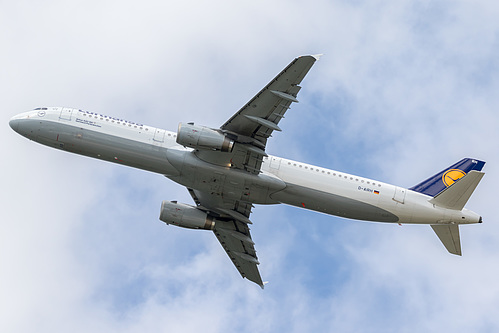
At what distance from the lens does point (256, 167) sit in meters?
54.6

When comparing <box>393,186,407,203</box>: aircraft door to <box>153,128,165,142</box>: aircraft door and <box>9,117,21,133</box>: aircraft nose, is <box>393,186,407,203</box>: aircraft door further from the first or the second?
<box>9,117,21,133</box>: aircraft nose

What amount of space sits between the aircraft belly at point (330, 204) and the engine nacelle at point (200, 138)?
21.7ft

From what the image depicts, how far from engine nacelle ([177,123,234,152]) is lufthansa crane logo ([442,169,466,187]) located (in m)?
19.2

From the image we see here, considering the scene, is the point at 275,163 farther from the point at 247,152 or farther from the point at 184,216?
the point at 184,216

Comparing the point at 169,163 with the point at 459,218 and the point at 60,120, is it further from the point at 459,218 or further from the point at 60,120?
the point at 459,218

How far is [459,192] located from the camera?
2176 inches

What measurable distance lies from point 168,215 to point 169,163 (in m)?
7.47

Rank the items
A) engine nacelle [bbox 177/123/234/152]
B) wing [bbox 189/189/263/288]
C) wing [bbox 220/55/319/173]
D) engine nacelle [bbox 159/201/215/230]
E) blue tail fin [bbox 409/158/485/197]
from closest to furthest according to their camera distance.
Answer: wing [bbox 220/55/319/173]
engine nacelle [bbox 177/123/234/152]
blue tail fin [bbox 409/158/485/197]
engine nacelle [bbox 159/201/215/230]
wing [bbox 189/189/263/288]

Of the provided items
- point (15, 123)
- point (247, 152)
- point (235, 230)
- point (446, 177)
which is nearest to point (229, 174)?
point (247, 152)

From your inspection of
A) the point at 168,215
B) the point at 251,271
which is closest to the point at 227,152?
the point at 168,215

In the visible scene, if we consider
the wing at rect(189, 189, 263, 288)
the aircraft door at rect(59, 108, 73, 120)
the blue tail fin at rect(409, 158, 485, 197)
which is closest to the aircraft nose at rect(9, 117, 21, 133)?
the aircraft door at rect(59, 108, 73, 120)

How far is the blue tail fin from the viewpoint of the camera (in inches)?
2277

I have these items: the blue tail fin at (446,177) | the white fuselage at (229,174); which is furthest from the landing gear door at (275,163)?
the blue tail fin at (446,177)

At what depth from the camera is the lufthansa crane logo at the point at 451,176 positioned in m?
58.4
